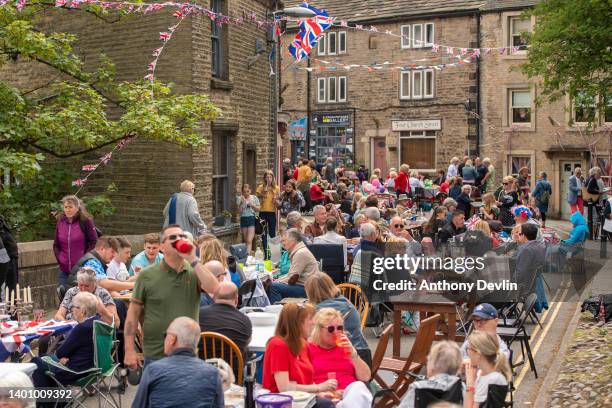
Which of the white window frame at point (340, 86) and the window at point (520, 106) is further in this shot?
the white window frame at point (340, 86)

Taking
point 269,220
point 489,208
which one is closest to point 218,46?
point 269,220

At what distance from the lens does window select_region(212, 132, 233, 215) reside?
2023 cm

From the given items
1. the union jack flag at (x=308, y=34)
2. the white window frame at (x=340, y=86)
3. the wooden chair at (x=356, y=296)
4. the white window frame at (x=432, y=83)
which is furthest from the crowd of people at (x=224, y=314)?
the white window frame at (x=340, y=86)

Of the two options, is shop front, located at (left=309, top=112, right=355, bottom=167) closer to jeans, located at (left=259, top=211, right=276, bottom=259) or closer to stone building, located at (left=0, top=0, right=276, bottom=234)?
stone building, located at (left=0, top=0, right=276, bottom=234)

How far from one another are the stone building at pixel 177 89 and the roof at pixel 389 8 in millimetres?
19810

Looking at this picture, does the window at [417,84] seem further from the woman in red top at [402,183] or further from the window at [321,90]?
the woman in red top at [402,183]

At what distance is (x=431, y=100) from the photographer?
40344 mm

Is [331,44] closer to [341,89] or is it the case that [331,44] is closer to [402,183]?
[341,89]

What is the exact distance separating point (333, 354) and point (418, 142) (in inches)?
1339

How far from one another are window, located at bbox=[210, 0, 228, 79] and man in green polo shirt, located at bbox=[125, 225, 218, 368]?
12.8 m

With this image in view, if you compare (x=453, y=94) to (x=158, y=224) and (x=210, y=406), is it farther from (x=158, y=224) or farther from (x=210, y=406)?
(x=210, y=406)

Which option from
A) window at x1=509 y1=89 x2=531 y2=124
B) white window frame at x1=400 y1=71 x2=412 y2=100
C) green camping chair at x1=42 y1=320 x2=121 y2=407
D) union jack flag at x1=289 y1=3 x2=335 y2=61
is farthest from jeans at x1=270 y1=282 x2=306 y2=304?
white window frame at x1=400 y1=71 x2=412 y2=100

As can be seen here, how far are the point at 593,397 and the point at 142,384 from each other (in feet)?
17.9

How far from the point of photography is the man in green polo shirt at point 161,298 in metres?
7.42
